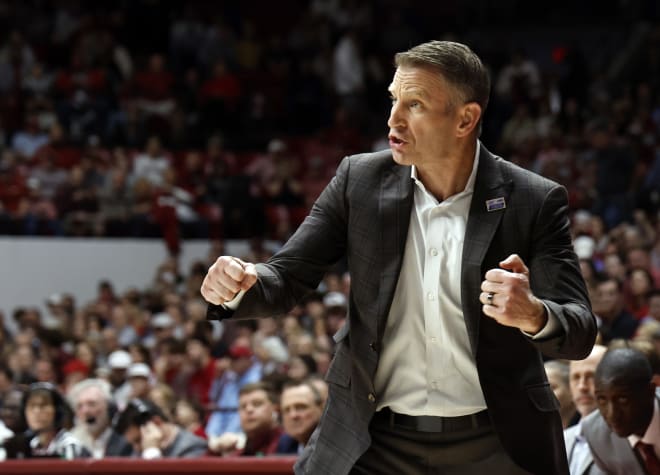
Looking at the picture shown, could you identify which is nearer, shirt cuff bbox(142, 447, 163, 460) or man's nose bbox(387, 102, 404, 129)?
man's nose bbox(387, 102, 404, 129)

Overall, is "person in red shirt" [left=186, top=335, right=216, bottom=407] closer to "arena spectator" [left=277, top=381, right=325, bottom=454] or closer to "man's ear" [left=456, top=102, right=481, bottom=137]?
"arena spectator" [left=277, top=381, right=325, bottom=454]

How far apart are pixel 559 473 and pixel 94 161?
12336 millimetres

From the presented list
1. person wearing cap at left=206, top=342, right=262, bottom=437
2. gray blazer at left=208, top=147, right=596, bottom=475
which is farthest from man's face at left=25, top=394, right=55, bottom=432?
gray blazer at left=208, top=147, right=596, bottom=475

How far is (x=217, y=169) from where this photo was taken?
578 inches

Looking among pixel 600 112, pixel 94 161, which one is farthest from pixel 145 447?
pixel 600 112

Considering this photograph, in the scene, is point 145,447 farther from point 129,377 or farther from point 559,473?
point 559,473

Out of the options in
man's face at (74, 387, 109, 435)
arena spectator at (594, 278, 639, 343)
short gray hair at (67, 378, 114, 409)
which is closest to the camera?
man's face at (74, 387, 109, 435)

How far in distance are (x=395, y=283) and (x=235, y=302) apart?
36cm

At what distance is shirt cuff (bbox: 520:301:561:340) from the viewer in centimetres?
244

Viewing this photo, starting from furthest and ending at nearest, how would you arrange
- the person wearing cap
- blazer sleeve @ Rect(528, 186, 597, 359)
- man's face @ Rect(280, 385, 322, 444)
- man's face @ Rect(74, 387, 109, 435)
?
the person wearing cap → man's face @ Rect(74, 387, 109, 435) → man's face @ Rect(280, 385, 322, 444) → blazer sleeve @ Rect(528, 186, 597, 359)

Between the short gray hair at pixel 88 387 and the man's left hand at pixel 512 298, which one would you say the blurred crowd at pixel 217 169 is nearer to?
the short gray hair at pixel 88 387

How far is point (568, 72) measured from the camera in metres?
15.7

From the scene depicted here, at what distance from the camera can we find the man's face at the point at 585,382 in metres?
4.99

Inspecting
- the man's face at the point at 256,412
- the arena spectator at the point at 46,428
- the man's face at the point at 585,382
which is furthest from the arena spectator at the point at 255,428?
the man's face at the point at 585,382
